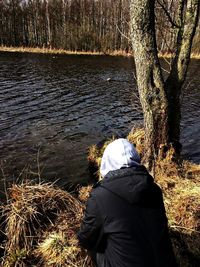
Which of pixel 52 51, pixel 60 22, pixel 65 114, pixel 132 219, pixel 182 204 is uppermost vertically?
pixel 60 22

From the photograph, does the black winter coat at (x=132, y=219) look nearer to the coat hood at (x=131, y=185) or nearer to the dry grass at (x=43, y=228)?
the coat hood at (x=131, y=185)

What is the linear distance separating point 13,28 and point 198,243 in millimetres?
44896

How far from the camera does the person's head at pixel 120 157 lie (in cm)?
364

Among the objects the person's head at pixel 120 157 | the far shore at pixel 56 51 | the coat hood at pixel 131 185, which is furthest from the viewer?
the far shore at pixel 56 51

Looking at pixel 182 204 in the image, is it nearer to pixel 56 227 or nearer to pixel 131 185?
pixel 56 227

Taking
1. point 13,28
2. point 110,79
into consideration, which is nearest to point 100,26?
point 13,28

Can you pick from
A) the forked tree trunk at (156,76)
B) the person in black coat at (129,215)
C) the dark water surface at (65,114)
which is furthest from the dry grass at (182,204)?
the dark water surface at (65,114)

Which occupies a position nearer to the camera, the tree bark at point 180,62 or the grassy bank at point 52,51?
the tree bark at point 180,62

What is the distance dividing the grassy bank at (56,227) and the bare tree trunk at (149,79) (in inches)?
47.4

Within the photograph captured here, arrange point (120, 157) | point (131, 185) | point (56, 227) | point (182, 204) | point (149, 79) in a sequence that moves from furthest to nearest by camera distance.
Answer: point (149, 79), point (182, 204), point (56, 227), point (120, 157), point (131, 185)

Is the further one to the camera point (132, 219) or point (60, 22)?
point (60, 22)

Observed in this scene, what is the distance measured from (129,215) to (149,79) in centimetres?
418

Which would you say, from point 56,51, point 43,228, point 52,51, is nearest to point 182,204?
point 43,228

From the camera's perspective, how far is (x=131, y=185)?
3.42 meters
